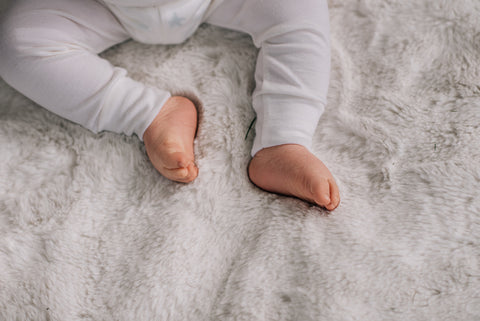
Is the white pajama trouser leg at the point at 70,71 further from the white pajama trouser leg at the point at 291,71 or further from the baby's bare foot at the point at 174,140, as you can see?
the white pajama trouser leg at the point at 291,71

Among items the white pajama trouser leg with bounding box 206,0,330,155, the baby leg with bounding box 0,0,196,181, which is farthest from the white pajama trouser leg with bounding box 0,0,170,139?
the white pajama trouser leg with bounding box 206,0,330,155

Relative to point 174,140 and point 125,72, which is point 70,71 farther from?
point 174,140

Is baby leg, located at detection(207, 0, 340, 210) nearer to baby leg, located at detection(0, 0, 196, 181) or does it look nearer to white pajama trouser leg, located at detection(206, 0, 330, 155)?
white pajama trouser leg, located at detection(206, 0, 330, 155)

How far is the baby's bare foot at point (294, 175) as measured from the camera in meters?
0.53

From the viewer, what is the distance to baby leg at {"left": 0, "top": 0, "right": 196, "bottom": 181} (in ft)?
1.96

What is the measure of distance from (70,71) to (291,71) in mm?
352

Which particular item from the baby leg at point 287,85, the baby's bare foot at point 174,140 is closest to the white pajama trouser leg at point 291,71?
the baby leg at point 287,85

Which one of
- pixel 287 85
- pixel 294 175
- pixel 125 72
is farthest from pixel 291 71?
pixel 125 72

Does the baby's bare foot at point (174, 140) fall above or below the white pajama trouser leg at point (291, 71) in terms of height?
below

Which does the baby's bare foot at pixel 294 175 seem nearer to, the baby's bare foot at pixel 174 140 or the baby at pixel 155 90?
the baby at pixel 155 90

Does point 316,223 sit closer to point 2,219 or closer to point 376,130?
point 376,130

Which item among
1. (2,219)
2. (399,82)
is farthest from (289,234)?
(2,219)

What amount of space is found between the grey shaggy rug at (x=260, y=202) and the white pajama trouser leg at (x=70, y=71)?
5 cm

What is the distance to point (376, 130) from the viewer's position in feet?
2.03
